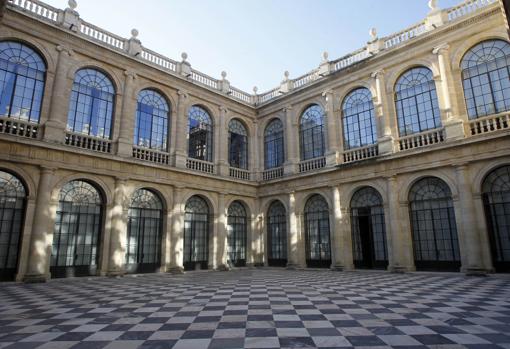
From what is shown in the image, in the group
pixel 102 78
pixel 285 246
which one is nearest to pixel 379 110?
pixel 285 246

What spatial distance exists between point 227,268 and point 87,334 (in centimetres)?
1344

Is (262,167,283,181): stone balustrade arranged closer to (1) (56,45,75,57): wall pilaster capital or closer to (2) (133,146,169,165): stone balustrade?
(2) (133,146,169,165): stone balustrade

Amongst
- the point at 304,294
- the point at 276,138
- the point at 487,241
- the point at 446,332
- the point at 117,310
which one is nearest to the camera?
the point at 446,332

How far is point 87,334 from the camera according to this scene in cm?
480

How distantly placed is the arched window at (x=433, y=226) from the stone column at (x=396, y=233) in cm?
45

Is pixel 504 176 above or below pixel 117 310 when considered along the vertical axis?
above

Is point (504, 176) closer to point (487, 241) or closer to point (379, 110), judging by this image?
point (487, 241)

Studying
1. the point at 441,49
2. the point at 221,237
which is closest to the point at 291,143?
the point at 221,237

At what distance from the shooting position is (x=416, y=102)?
15.2 meters

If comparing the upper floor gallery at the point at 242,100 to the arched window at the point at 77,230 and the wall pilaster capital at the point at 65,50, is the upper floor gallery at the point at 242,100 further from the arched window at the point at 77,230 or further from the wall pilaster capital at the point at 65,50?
the arched window at the point at 77,230

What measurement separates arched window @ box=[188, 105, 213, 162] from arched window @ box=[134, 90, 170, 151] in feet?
4.95

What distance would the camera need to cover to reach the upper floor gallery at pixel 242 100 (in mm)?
13094

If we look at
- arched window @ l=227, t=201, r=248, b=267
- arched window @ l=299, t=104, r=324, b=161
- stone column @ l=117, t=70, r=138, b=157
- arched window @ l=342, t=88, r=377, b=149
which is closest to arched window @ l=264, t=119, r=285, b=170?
arched window @ l=299, t=104, r=324, b=161

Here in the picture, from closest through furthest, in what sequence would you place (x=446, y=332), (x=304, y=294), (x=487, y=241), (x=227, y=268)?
(x=446, y=332) < (x=304, y=294) < (x=487, y=241) < (x=227, y=268)
